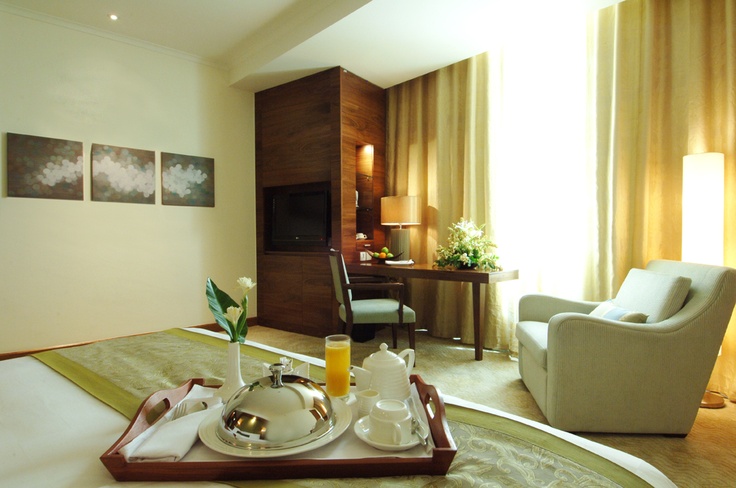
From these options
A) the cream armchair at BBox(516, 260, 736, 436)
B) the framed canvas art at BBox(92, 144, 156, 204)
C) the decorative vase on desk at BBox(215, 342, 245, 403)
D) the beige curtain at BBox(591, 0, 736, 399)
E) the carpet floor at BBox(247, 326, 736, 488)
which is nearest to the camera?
the decorative vase on desk at BBox(215, 342, 245, 403)

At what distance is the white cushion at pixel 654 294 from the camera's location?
1908 millimetres

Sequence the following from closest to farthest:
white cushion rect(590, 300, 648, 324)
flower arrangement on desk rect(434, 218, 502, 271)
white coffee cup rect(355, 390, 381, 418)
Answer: white coffee cup rect(355, 390, 381, 418) → white cushion rect(590, 300, 648, 324) → flower arrangement on desk rect(434, 218, 502, 271)

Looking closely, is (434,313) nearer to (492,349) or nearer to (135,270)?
(492,349)

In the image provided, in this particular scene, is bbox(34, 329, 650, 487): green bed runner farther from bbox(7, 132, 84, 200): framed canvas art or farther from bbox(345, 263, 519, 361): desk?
bbox(7, 132, 84, 200): framed canvas art

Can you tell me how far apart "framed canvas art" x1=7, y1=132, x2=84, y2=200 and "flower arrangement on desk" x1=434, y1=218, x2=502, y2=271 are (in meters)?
3.19

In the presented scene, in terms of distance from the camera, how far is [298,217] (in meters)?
4.23

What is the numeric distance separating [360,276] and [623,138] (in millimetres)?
2407

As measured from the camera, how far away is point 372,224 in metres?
4.26

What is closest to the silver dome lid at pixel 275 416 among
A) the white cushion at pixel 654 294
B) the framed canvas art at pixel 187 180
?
the white cushion at pixel 654 294

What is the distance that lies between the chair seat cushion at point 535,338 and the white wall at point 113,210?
3079 millimetres

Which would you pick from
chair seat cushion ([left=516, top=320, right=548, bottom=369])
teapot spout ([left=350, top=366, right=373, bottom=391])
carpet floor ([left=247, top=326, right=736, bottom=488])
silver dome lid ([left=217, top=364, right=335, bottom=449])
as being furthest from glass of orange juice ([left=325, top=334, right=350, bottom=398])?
carpet floor ([left=247, top=326, right=736, bottom=488])

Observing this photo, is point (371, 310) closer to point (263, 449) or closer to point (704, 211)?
point (704, 211)

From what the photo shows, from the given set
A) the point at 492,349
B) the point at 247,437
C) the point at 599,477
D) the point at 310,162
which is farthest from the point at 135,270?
the point at 599,477

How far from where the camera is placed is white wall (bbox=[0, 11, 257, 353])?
3178mm
